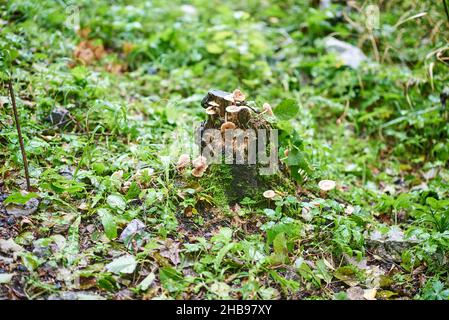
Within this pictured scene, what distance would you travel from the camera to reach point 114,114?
379 centimetres

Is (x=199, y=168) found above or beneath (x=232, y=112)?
beneath

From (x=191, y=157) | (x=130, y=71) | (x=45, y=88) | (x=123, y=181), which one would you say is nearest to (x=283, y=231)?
(x=191, y=157)

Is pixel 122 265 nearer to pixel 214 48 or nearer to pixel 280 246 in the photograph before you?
pixel 280 246

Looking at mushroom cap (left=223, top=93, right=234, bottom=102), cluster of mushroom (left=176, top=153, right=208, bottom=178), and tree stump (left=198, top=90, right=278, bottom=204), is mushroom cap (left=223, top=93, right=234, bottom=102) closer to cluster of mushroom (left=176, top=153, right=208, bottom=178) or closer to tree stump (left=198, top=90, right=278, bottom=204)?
tree stump (left=198, top=90, right=278, bottom=204)

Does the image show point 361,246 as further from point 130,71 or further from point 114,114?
point 130,71

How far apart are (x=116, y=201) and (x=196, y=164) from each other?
59 cm

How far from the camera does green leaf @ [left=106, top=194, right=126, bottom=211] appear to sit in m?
2.92

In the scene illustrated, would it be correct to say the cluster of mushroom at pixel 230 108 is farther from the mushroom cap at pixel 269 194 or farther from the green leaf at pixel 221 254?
the green leaf at pixel 221 254

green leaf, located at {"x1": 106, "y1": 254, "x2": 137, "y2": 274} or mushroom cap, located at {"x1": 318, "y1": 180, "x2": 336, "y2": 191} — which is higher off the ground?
mushroom cap, located at {"x1": 318, "y1": 180, "x2": 336, "y2": 191}

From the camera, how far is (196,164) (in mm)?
3117

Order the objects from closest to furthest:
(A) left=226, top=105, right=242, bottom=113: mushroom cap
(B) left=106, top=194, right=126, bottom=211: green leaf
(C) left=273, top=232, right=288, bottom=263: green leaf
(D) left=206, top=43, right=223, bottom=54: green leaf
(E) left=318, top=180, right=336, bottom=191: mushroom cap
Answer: (C) left=273, top=232, right=288, bottom=263: green leaf < (B) left=106, top=194, right=126, bottom=211: green leaf < (A) left=226, top=105, right=242, bottom=113: mushroom cap < (E) left=318, top=180, right=336, bottom=191: mushroom cap < (D) left=206, top=43, right=223, bottom=54: green leaf

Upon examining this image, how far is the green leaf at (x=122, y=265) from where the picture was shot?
258 centimetres

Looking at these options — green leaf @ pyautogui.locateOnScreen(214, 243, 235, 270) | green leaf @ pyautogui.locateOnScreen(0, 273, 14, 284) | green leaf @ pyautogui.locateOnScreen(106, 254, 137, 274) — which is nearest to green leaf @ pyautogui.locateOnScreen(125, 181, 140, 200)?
green leaf @ pyautogui.locateOnScreen(106, 254, 137, 274)

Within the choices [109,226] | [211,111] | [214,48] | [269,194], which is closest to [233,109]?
[211,111]
